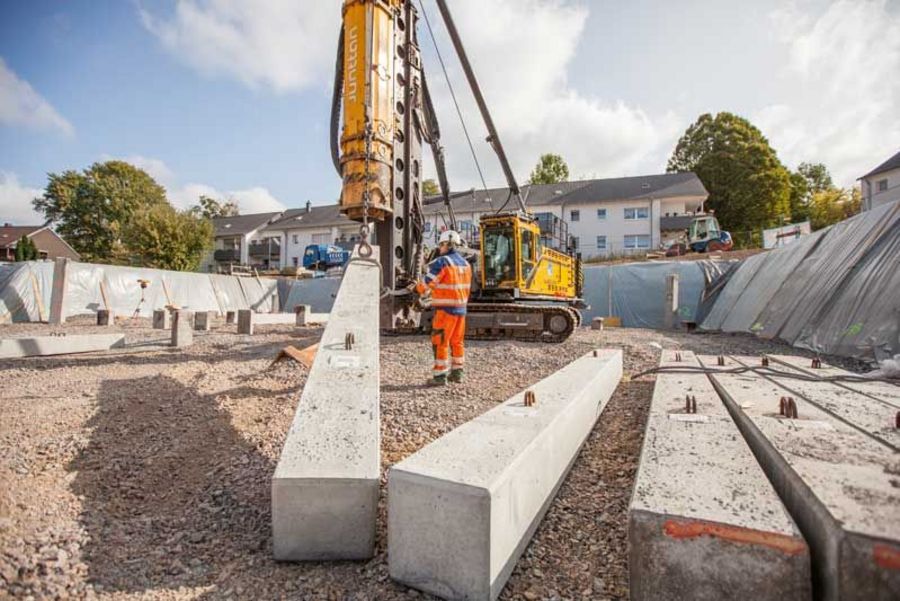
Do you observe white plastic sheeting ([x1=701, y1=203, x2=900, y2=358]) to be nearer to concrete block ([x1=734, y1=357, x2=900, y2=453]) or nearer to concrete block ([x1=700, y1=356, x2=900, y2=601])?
concrete block ([x1=734, y1=357, x2=900, y2=453])

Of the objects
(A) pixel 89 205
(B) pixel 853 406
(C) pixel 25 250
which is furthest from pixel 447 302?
(A) pixel 89 205

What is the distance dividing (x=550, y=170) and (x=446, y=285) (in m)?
49.5

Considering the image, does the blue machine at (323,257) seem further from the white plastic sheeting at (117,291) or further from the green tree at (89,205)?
the green tree at (89,205)

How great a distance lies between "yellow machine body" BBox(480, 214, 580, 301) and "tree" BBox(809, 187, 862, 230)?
38665 millimetres

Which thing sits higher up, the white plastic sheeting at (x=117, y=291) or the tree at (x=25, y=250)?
the tree at (x=25, y=250)

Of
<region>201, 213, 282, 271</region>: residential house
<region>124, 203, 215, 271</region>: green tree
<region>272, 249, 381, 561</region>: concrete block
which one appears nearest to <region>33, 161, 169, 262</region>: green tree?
<region>201, 213, 282, 271</region>: residential house

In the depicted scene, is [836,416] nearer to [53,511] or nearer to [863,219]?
[53,511]

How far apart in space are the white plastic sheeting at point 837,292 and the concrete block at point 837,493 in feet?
21.1

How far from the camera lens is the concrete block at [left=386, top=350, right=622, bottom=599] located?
1.66 meters

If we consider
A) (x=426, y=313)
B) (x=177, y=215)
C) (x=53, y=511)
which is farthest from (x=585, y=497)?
(x=177, y=215)

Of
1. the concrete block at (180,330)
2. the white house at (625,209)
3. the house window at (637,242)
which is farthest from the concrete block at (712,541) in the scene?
the house window at (637,242)

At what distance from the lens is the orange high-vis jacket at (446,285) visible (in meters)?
5.22

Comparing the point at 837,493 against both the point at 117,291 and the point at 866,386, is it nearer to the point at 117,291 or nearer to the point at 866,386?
the point at 866,386

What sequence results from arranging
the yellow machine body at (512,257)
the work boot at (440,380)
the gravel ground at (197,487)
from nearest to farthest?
the gravel ground at (197,487) < the work boot at (440,380) < the yellow machine body at (512,257)
